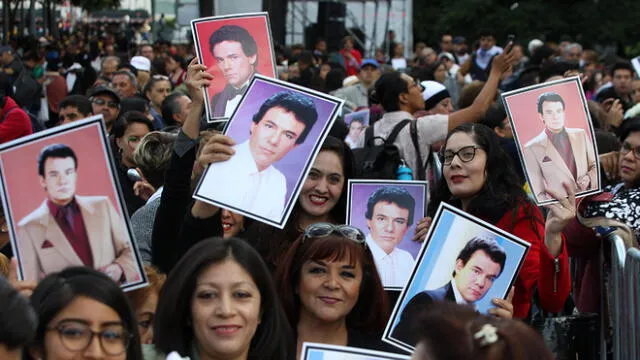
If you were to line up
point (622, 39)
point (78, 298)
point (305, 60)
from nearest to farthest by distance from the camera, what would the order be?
point (78, 298) < point (305, 60) < point (622, 39)

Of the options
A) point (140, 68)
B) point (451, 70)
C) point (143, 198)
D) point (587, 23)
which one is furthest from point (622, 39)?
point (143, 198)

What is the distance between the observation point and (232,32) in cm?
578

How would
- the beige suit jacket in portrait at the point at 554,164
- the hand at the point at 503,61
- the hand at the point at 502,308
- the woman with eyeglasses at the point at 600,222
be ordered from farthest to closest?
the hand at the point at 503,61 < the woman with eyeglasses at the point at 600,222 < the beige suit jacket in portrait at the point at 554,164 < the hand at the point at 502,308

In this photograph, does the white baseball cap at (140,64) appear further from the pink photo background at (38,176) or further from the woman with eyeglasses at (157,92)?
the pink photo background at (38,176)

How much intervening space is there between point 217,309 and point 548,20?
34.6 meters

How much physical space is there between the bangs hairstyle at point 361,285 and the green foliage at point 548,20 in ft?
107

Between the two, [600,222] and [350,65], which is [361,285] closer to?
[600,222]

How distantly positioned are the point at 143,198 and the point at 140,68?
8361 mm

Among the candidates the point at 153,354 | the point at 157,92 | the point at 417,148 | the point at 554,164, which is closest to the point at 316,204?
the point at 554,164

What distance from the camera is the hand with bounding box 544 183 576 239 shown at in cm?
550

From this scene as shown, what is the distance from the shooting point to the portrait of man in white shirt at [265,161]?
4988mm

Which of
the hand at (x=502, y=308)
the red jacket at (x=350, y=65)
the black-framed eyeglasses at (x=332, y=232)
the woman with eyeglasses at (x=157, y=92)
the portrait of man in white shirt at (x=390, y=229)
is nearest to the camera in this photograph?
the hand at (x=502, y=308)

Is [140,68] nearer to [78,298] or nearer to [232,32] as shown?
[232,32]

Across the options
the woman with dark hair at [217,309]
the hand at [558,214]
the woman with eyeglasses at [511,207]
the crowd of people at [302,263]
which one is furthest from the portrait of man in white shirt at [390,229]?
the woman with dark hair at [217,309]
